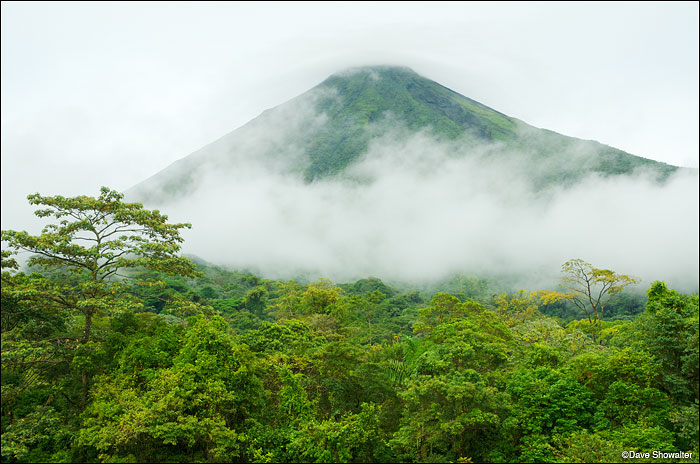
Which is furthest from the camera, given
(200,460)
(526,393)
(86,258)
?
(86,258)

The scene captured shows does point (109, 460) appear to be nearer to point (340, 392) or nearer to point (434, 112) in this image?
point (340, 392)

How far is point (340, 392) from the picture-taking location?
16.3 metres

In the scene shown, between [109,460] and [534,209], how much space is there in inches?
7479

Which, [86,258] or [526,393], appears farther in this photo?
[86,258]

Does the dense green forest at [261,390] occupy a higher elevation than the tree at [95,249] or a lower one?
lower

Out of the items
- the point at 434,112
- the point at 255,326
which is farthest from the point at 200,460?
the point at 434,112

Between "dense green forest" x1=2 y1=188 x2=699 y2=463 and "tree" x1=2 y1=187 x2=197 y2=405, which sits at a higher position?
"tree" x1=2 y1=187 x2=197 y2=405

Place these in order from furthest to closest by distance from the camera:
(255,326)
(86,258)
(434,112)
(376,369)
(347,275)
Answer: (434,112)
(347,275)
(255,326)
(376,369)
(86,258)

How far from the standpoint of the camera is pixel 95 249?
14875 mm

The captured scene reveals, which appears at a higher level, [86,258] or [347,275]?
[86,258]

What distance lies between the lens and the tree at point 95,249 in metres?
14.4

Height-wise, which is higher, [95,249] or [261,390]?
[95,249]

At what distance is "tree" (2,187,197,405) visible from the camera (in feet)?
47.3

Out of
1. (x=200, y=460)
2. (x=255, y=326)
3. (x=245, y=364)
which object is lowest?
(x=255, y=326)
